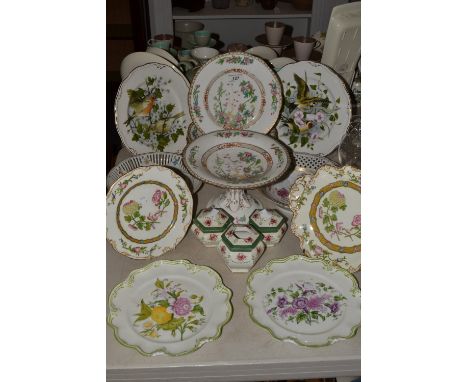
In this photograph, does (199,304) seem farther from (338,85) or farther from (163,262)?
(338,85)

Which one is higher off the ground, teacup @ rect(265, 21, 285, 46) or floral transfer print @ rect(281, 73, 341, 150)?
teacup @ rect(265, 21, 285, 46)

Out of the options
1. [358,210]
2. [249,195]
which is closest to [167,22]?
[249,195]

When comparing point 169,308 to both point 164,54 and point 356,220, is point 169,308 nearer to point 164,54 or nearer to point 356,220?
point 356,220

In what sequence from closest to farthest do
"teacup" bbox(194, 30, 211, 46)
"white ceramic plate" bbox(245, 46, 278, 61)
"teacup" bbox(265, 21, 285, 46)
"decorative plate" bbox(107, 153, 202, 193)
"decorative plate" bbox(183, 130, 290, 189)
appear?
"decorative plate" bbox(183, 130, 290, 189)
"decorative plate" bbox(107, 153, 202, 193)
"white ceramic plate" bbox(245, 46, 278, 61)
"teacup" bbox(194, 30, 211, 46)
"teacup" bbox(265, 21, 285, 46)

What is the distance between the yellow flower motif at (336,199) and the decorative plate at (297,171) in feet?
0.66

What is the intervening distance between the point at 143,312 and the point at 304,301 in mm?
345

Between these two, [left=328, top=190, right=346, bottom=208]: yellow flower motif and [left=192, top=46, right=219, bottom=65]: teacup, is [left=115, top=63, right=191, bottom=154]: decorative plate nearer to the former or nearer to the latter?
[left=192, top=46, right=219, bottom=65]: teacup

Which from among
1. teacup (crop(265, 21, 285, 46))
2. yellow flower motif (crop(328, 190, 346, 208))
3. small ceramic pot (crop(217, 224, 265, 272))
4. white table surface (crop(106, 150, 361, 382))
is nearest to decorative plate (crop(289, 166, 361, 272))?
yellow flower motif (crop(328, 190, 346, 208))

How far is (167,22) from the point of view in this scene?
2838 mm

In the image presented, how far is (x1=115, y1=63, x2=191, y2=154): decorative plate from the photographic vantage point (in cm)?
141

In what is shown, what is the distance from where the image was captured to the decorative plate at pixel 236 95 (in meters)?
1.38

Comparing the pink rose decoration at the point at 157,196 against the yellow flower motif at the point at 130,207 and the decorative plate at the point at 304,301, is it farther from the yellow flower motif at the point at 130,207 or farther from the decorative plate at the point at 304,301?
the decorative plate at the point at 304,301

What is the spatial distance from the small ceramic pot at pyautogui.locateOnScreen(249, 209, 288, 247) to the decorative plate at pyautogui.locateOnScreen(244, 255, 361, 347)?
0.09 m

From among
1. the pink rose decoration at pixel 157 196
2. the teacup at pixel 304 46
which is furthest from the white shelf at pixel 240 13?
the pink rose decoration at pixel 157 196
